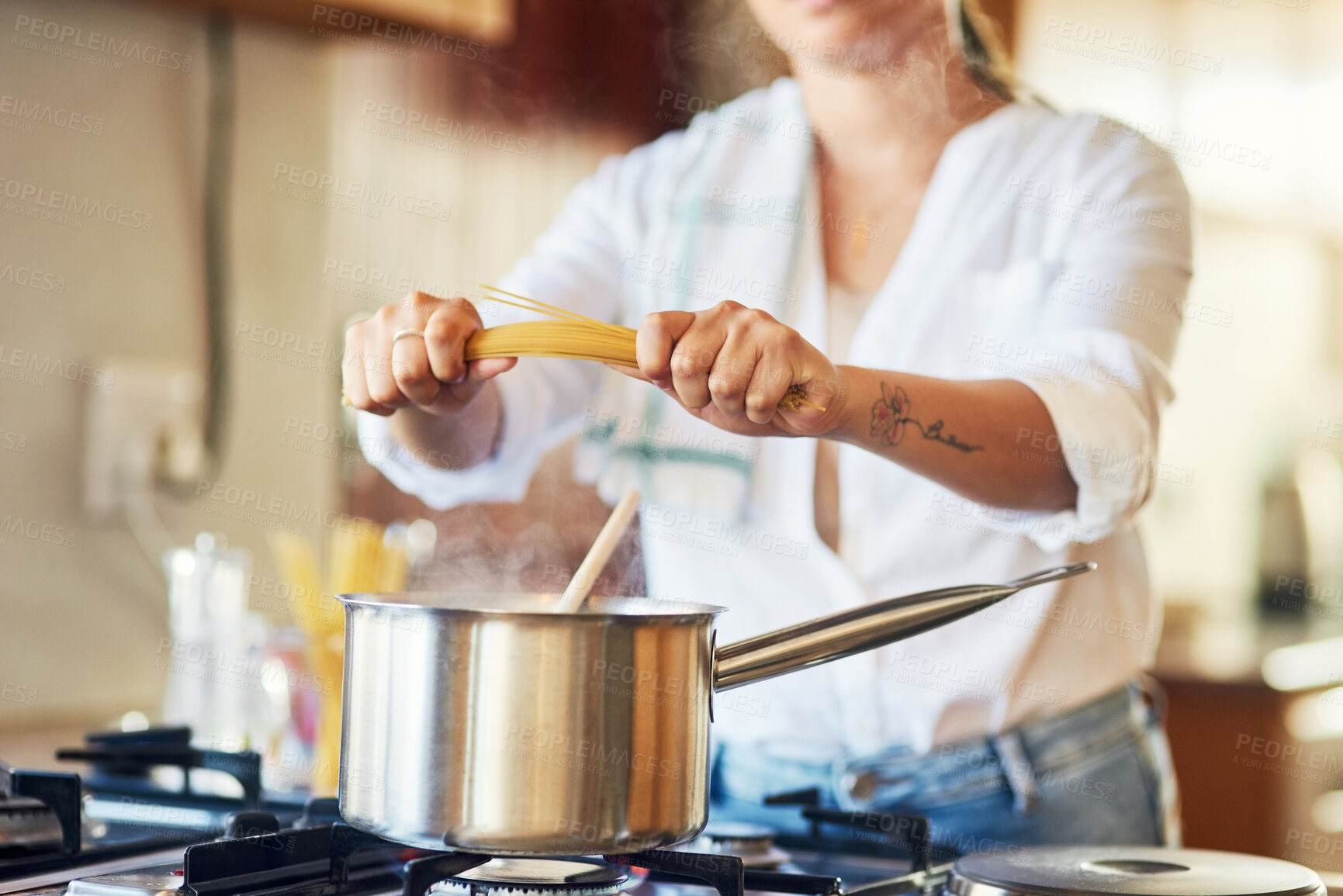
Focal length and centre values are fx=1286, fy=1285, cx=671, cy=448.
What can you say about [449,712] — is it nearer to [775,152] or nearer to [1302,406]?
[775,152]

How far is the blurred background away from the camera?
124 cm

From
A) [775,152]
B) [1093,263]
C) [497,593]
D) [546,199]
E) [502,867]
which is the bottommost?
[502,867]

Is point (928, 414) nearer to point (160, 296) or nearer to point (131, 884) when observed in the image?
point (131, 884)

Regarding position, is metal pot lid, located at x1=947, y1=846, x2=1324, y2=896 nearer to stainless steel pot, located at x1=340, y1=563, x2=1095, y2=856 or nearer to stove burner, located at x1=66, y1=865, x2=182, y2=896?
stainless steel pot, located at x1=340, y1=563, x2=1095, y2=856

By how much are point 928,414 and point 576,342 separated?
234mm

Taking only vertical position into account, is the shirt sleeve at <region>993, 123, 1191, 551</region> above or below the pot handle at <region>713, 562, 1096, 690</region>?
above

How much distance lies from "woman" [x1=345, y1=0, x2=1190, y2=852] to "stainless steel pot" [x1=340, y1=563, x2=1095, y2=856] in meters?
0.24

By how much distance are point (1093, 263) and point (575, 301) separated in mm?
436

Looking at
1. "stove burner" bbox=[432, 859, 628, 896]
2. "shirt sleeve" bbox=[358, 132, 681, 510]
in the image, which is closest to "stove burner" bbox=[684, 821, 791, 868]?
"stove burner" bbox=[432, 859, 628, 896]

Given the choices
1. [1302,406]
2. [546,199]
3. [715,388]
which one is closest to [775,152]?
[715,388]

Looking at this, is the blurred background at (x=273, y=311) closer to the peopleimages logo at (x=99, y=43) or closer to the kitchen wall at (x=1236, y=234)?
the peopleimages logo at (x=99, y=43)

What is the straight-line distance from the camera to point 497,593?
73 centimetres

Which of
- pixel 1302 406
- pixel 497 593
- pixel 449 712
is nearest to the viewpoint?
pixel 449 712

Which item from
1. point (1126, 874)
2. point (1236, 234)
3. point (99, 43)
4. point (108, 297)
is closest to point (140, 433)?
point (108, 297)
